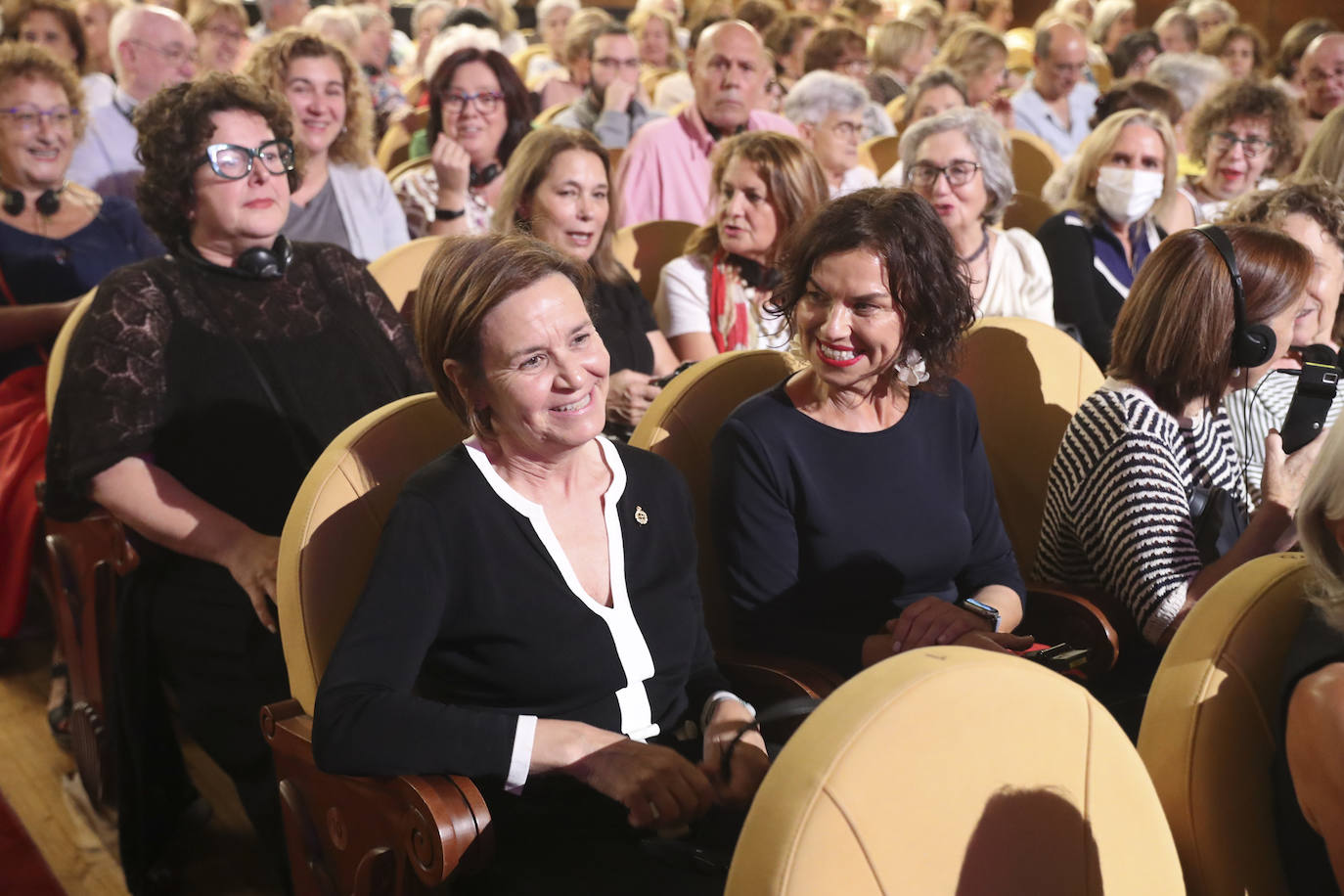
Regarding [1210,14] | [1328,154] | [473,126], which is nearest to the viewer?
[1328,154]

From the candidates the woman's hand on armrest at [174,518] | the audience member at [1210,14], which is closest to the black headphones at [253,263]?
the woman's hand on armrest at [174,518]

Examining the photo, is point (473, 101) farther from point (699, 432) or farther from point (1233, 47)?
point (1233, 47)

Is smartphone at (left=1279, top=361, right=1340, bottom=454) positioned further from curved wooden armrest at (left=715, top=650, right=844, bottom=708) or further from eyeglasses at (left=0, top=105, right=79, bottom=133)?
eyeglasses at (left=0, top=105, right=79, bottom=133)

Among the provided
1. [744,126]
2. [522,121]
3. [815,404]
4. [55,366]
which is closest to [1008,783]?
[815,404]

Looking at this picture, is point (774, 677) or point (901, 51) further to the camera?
point (901, 51)

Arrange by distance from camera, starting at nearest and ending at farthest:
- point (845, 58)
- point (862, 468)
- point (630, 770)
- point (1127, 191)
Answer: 1. point (630, 770)
2. point (862, 468)
3. point (1127, 191)
4. point (845, 58)

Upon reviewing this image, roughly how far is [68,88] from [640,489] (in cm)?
226

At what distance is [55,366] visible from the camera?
209 cm

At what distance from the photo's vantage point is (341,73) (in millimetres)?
3334

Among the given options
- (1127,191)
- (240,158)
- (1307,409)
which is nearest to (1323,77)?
(1127,191)

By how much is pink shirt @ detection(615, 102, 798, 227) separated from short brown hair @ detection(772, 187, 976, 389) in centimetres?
227

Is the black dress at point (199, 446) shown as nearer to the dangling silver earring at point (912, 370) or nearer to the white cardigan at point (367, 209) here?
the dangling silver earring at point (912, 370)

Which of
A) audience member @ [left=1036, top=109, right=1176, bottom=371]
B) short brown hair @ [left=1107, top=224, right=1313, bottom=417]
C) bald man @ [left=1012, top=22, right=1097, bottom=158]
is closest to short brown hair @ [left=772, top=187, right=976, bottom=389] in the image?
short brown hair @ [left=1107, top=224, right=1313, bottom=417]

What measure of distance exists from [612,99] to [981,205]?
243cm
